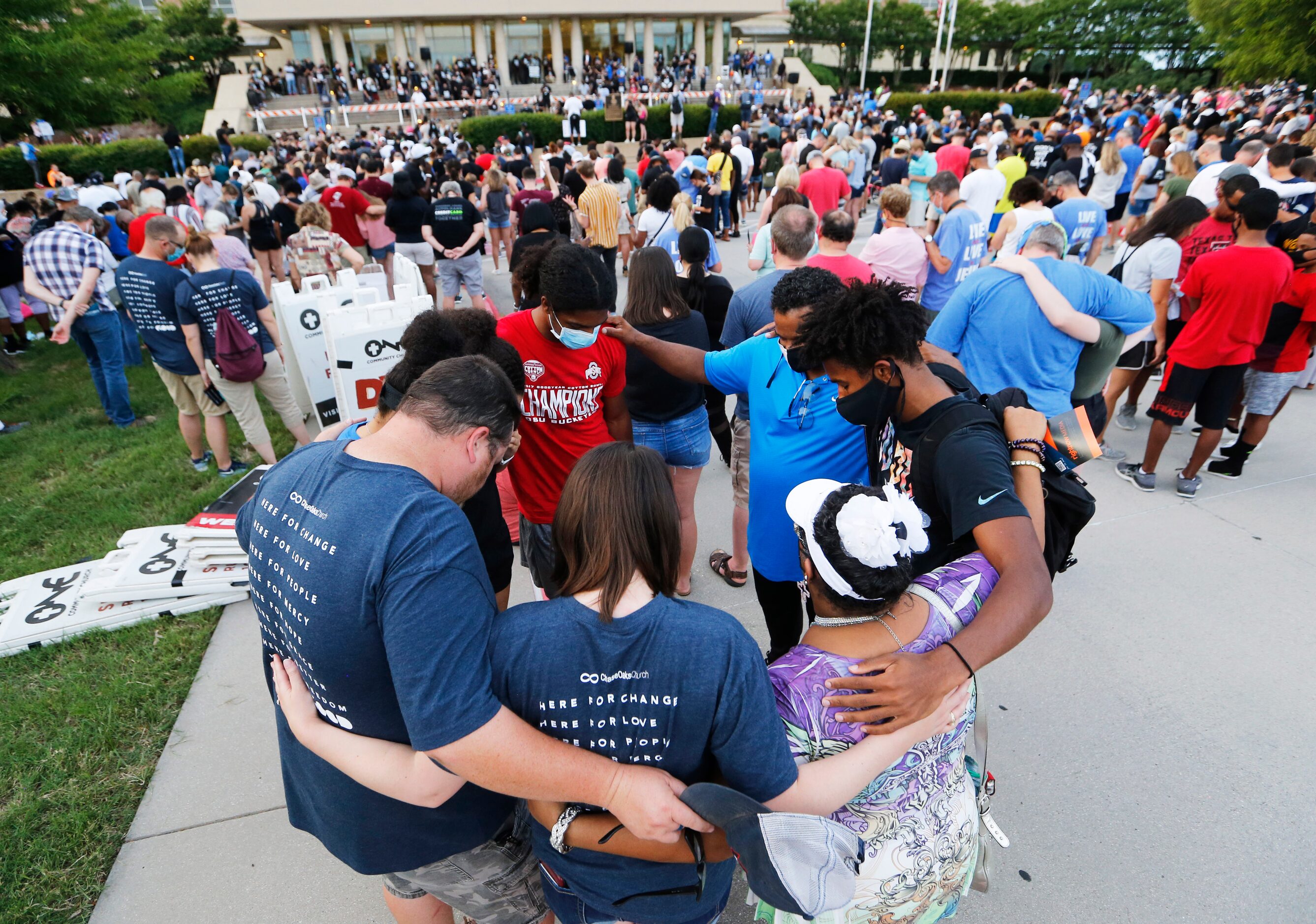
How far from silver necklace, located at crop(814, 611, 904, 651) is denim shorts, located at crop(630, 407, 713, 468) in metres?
2.11

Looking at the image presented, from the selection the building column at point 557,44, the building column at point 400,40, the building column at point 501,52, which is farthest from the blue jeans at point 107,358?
the building column at point 400,40

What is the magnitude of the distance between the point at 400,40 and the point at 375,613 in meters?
50.7

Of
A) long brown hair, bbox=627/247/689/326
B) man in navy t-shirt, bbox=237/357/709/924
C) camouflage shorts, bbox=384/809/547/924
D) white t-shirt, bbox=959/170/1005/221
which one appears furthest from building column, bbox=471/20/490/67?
camouflage shorts, bbox=384/809/547/924

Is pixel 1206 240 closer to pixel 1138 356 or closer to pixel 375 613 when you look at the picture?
pixel 1138 356

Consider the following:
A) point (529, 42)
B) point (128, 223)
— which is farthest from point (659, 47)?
point (128, 223)

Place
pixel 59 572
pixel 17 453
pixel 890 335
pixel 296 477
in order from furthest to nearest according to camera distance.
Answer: pixel 17 453
pixel 59 572
pixel 890 335
pixel 296 477

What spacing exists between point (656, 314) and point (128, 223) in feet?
29.5

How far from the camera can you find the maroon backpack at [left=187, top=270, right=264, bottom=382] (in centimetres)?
493

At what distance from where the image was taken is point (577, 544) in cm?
156

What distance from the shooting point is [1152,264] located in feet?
16.5

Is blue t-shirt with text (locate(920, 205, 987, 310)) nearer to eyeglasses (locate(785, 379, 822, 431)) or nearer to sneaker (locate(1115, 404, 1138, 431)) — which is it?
sneaker (locate(1115, 404, 1138, 431))

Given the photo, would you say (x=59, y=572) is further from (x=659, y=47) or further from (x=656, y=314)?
(x=659, y=47)

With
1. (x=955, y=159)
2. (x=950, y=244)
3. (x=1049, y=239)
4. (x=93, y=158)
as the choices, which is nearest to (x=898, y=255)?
(x=950, y=244)

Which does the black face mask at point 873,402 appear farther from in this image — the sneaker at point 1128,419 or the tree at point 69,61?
the tree at point 69,61
